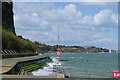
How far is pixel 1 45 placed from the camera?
67.1 meters

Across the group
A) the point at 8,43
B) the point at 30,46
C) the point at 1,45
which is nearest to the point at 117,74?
the point at 1,45

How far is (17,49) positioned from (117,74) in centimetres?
8096

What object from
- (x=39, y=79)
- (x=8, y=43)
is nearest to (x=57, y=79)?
(x=39, y=79)

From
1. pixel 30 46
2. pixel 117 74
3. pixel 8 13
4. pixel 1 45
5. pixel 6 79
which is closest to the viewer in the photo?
pixel 117 74

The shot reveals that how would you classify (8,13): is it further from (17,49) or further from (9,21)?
(17,49)

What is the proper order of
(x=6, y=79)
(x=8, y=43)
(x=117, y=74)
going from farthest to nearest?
(x=8, y=43) → (x=6, y=79) → (x=117, y=74)

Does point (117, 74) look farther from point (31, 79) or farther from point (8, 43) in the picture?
point (8, 43)

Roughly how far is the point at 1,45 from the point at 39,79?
173ft

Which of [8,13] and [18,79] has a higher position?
[8,13]

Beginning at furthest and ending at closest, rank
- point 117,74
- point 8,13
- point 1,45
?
1. point 8,13
2. point 1,45
3. point 117,74

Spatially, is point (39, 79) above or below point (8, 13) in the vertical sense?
below

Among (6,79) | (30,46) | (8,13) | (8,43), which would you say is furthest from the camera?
(30,46)

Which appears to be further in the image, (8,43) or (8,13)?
(8,13)

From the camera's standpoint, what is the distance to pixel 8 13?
91.5m
